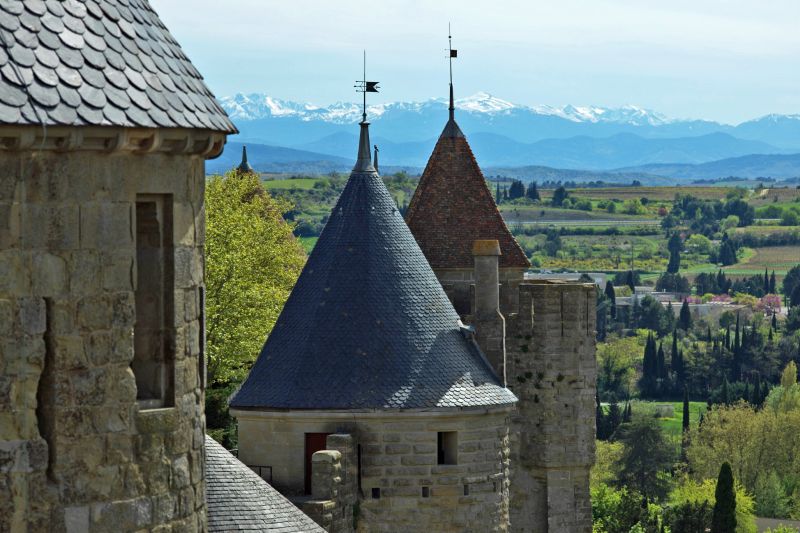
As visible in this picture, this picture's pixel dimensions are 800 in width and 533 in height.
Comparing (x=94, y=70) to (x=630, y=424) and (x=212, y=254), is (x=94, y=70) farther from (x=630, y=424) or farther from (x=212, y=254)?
(x=630, y=424)

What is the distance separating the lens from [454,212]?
38938 mm

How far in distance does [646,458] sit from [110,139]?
135621mm

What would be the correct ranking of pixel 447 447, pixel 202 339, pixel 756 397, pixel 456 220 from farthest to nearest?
1. pixel 756 397
2. pixel 456 220
3. pixel 447 447
4. pixel 202 339

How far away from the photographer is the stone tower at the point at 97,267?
1193 centimetres

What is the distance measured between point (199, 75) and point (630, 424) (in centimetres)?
13899

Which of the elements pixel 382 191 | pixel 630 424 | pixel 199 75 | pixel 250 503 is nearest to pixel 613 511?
pixel 630 424

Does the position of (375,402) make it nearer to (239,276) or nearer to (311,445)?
(311,445)

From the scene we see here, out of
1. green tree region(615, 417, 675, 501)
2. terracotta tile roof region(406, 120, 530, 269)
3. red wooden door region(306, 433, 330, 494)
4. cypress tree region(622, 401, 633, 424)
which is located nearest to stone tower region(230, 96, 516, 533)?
red wooden door region(306, 433, 330, 494)

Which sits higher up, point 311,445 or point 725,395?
point 311,445

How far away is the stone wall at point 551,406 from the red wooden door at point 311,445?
1087 centimetres

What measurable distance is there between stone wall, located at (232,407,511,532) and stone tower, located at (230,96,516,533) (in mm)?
15

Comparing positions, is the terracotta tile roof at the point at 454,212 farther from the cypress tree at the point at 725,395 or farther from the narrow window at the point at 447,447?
the cypress tree at the point at 725,395

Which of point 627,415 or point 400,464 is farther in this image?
point 627,415

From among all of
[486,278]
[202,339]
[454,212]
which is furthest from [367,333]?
[202,339]
